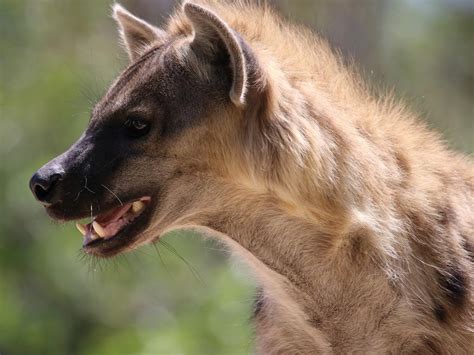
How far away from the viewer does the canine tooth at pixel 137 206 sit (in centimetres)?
349

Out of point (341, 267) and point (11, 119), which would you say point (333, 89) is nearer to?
point (341, 267)

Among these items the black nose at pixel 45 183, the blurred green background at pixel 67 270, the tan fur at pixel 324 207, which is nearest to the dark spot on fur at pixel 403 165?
the tan fur at pixel 324 207

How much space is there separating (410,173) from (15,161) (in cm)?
498

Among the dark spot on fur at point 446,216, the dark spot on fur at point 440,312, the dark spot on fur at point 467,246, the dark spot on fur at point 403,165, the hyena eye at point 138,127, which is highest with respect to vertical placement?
the dark spot on fur at point 403,165

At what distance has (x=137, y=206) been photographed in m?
3.50

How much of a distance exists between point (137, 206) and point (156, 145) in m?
0.22

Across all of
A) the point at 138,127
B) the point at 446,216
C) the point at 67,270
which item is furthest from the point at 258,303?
the point at 67,270

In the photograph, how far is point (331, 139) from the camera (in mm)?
3475

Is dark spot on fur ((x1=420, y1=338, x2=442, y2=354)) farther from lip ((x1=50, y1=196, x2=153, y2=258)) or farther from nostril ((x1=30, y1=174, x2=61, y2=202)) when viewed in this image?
nostril ((x1=30, y1=174, x2=61, y2=202))

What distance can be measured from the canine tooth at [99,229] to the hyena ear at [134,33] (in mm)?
641

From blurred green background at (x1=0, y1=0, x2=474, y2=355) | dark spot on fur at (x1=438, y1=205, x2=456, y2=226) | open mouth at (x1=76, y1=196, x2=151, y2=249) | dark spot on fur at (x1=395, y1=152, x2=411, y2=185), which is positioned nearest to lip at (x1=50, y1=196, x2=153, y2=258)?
open mouth at (x1=76, y1=196, x2=151, y2=249)

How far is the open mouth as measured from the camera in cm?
351

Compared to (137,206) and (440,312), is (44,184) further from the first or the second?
(440,312)

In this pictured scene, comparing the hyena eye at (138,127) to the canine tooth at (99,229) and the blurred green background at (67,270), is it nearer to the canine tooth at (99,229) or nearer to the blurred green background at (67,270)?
the canine tooth at (99,229)
